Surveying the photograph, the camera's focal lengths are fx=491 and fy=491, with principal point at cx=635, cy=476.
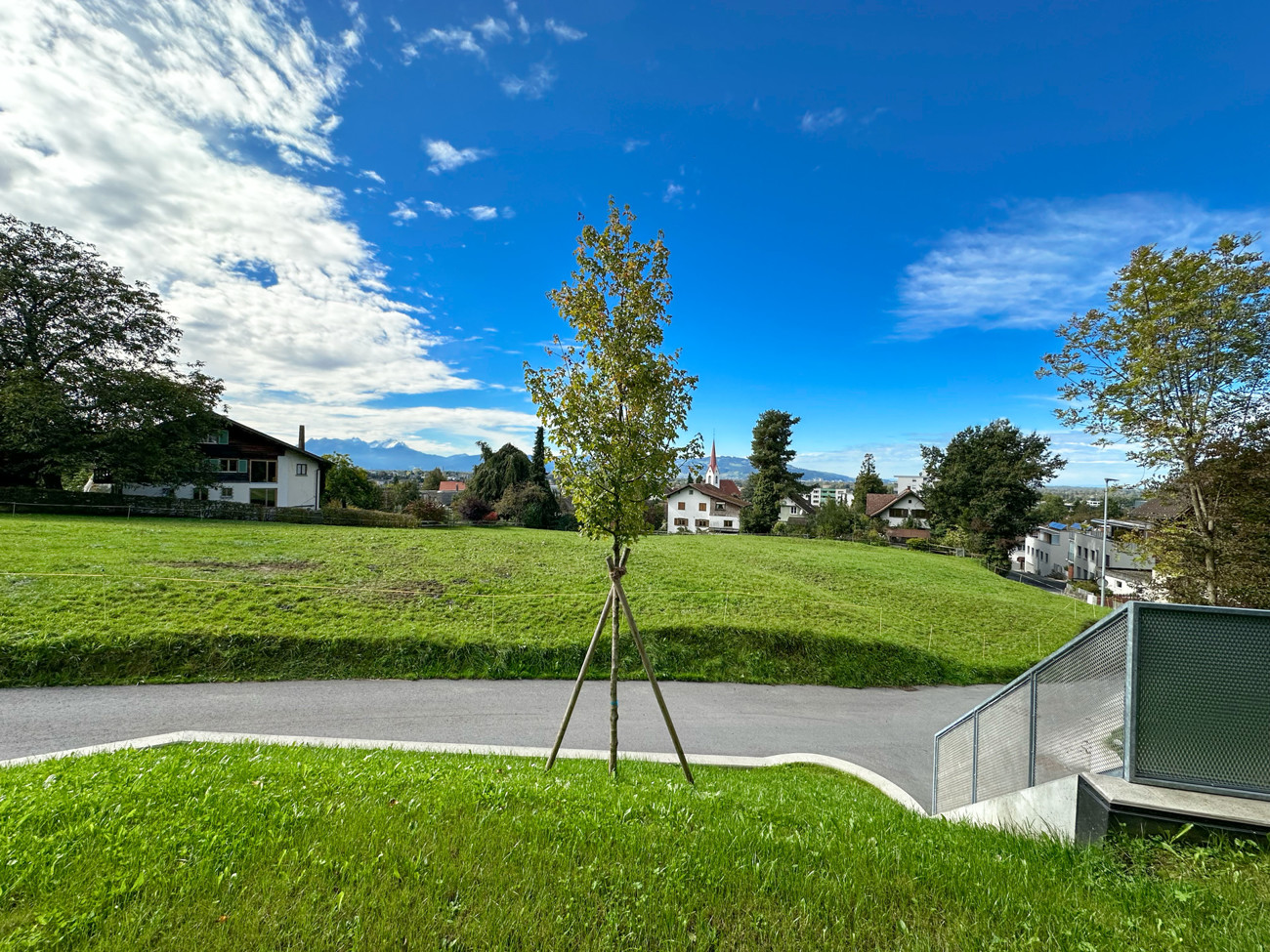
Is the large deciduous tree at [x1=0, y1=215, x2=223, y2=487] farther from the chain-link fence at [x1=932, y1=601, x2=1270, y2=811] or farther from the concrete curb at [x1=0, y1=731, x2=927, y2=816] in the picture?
the chain-link fence at [x1=932, y1=601, x2=1270, y2=811]

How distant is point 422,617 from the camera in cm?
1290

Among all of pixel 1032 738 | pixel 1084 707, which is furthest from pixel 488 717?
pixel 1084 707

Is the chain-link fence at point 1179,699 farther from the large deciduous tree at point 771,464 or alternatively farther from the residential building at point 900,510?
the residential building at point 900,510

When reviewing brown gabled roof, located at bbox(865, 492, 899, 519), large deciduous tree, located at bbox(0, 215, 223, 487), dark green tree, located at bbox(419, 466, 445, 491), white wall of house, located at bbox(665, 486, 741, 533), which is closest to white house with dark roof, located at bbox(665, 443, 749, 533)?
white wall of house, located at bbox(665, 486, 741, 533)

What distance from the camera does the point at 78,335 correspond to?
102ft

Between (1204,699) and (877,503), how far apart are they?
7508 cm

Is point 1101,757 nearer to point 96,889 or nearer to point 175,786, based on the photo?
point 96,889

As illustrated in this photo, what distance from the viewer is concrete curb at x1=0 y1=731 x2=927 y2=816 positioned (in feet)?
21.3

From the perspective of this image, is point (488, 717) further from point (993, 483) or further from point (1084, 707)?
point (993, 483)

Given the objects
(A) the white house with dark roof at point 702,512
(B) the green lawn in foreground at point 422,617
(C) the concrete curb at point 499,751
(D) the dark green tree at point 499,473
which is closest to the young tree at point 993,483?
(A) the white house with dark roof at point 702,512

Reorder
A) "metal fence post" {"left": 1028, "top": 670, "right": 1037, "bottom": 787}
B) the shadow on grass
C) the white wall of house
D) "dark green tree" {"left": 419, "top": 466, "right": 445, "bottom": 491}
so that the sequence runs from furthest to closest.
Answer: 1. "dark green tree" {"left": 419, "top": 466, "right": 445, "bottom": 491}
2. the white wall of house
3. the shadow on grass
4. "metal fence post" {"left": 1028, "top": 670, "right": 1037, "bottom": 787}

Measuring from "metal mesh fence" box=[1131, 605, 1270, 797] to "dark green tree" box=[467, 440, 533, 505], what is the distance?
1754 inches

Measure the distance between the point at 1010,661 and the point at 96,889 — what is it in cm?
1746

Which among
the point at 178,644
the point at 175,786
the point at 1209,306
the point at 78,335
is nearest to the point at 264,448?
the point at 78,335
